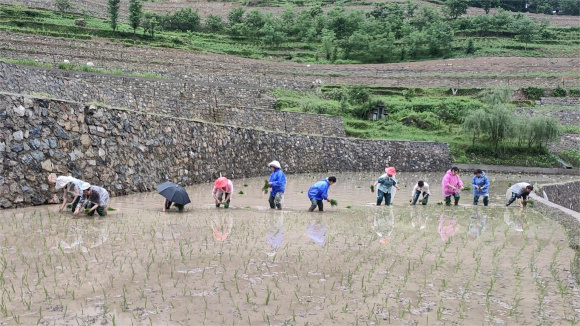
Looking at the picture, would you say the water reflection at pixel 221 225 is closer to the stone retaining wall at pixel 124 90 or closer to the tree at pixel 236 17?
the stone retaining wall at pixel 124 90

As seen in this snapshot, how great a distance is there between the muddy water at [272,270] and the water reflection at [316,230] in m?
0.04

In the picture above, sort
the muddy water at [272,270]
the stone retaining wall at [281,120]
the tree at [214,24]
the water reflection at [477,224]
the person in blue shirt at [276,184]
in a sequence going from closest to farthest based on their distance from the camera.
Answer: the muddy water at [272,270]
the water reflection at [477,224]
the person in blue shirt at [276,184]
the stone retaining wall at [281,120]
the tree at [214,24]

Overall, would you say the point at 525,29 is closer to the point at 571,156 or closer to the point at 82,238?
the point at 571,156

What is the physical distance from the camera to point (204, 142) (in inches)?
741

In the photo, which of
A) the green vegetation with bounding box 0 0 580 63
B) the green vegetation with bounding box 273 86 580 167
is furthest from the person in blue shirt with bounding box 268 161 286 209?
the green vegetation with bounding box 0 0 580 63

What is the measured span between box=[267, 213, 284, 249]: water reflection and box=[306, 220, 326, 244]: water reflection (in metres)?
0.52

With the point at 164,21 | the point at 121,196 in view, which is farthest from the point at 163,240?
the point at 164,21

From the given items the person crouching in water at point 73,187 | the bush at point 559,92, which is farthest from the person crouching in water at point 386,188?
the bush at point 559,92

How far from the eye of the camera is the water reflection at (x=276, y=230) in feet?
29.6

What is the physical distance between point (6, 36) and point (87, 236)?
133 ft

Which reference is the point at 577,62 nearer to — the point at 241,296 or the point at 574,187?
the point at 574,187

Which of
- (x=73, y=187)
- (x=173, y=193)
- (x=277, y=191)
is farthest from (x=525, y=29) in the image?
(x=73, y=187)

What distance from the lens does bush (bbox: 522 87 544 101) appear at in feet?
165

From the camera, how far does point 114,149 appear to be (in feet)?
45.3
